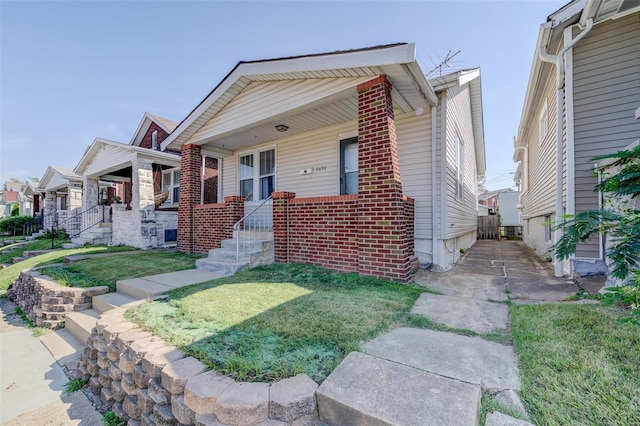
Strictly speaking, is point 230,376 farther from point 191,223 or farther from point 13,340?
point 191,223

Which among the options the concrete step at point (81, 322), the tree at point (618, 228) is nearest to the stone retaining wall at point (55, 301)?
the concrete step at point (81, 322)

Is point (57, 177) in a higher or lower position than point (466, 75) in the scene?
lower

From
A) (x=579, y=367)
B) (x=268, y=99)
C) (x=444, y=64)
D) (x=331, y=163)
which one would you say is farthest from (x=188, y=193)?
(x=444, y=64)

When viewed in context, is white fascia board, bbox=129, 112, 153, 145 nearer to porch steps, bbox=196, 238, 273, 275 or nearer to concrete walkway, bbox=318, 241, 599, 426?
porch steps, bbox=196, 238, 273, 275

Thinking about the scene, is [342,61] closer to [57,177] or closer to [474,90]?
[474,90]

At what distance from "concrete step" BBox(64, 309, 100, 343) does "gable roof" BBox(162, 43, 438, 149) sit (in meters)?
4.93

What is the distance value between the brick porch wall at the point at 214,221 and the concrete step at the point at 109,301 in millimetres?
2584

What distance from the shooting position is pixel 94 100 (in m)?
12.0

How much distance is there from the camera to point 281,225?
5766mm

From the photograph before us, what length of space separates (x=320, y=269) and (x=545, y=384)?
11.9 ft

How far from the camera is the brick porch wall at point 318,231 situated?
488 cm

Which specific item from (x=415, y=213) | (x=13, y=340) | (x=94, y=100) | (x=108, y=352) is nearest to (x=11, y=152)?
(x=94, y=100)

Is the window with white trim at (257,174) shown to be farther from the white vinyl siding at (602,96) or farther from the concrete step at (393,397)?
the white vinyl siding at (602,96)

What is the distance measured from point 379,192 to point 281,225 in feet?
7.61
